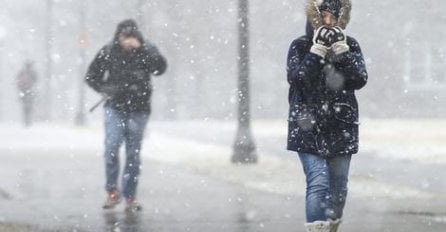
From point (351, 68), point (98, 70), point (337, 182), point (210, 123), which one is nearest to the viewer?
point (351, 68)

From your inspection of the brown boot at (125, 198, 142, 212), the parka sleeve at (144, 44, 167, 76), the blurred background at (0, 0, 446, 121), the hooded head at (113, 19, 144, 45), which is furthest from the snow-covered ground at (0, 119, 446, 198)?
the hooded head at (113, 19, 144, 45)

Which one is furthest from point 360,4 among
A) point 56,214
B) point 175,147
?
point 56,214

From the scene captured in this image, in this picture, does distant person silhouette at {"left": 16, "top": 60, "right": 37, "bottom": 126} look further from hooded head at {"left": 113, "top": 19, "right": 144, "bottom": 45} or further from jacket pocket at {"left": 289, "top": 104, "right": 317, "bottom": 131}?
jacket pocket at {"left": 289, "top": 104, "right": 317, "bottom": 131}

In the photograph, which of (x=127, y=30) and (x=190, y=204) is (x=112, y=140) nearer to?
(x=127, y=30)

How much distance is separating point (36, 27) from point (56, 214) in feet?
79.0

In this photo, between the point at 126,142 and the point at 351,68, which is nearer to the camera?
the point at 351,68

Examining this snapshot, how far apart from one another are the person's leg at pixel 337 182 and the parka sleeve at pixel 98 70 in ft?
9.74

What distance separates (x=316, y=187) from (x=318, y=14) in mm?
982

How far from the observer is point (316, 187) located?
509cm

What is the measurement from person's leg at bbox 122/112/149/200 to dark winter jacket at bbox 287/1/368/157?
8.86 feet

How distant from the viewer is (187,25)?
25.8 meters

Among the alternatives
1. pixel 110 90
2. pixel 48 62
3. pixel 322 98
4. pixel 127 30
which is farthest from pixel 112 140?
pixel 48 62

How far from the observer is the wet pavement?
7.07m

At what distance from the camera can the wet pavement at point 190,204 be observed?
7070 mm
